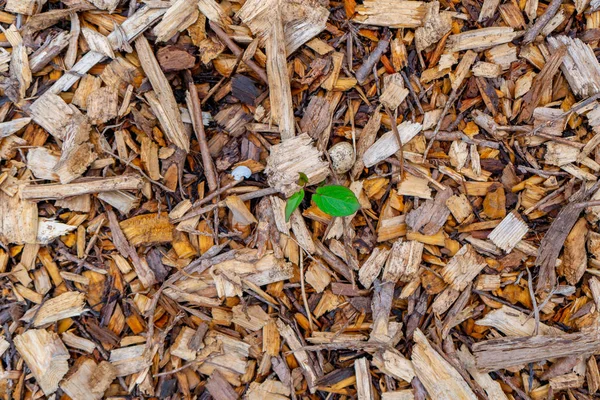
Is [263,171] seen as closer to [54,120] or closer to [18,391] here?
[54,120]

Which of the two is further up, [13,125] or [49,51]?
[49,51]

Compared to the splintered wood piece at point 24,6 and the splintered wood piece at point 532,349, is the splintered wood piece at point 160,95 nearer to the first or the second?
the splintered wood piece at point 24,6

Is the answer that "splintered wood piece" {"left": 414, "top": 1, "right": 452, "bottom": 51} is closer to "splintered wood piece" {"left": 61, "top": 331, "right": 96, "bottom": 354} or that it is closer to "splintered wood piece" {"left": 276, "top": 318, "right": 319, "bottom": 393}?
"splintered wood piece" {"left": 276, "top": 318, "right": 319, "bottom": 393}

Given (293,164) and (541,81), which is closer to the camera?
(293,164)

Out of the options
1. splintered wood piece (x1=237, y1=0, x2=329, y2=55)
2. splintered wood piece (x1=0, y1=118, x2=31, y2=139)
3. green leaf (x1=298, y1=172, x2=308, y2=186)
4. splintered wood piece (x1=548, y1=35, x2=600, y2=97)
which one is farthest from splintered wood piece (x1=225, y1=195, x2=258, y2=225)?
splintered wood piece (x1=548, y1=35, x2=600, y2=97)

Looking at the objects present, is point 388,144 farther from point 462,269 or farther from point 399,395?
point 399,395

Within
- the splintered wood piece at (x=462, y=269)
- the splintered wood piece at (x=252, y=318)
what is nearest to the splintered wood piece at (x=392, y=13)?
the splintered wood piece at (x=462, y=269)

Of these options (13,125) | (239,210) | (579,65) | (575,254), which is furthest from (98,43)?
(575,254)
